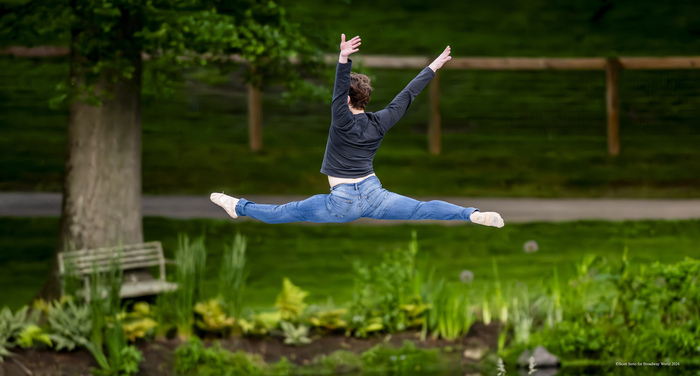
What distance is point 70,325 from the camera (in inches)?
414

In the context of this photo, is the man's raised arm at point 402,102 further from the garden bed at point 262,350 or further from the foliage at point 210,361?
the garden bed at point 262,350

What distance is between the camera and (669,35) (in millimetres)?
22703

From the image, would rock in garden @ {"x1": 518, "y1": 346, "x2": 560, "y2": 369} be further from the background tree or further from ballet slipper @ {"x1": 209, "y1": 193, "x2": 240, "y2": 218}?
ballet slipper @ {"x1": 209, "y1": 193, "x2": 240, "y2": 218}

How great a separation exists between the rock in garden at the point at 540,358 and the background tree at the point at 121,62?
140 inches

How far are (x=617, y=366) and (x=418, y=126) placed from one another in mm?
8550

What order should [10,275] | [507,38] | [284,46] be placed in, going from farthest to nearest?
[507,38] → [10,275] → [284,46]

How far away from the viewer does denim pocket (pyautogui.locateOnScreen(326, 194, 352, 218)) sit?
13.4 feet

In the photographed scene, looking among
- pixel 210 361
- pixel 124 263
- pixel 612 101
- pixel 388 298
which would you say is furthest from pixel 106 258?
pixel 612 101

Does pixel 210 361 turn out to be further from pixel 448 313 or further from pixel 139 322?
pixel 448 313

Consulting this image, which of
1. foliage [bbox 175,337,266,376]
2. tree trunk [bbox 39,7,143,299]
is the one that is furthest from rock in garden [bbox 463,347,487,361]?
tree trunk [bbox 39,7,143,299]

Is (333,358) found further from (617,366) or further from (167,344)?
(617,366)

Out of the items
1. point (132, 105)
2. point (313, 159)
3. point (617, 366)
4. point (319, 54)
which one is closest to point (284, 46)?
point (319, 54)

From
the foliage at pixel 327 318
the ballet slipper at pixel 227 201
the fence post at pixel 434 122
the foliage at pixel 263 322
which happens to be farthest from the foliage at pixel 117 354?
the fence post at pixel 434 122

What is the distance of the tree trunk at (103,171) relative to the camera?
11148 mm
